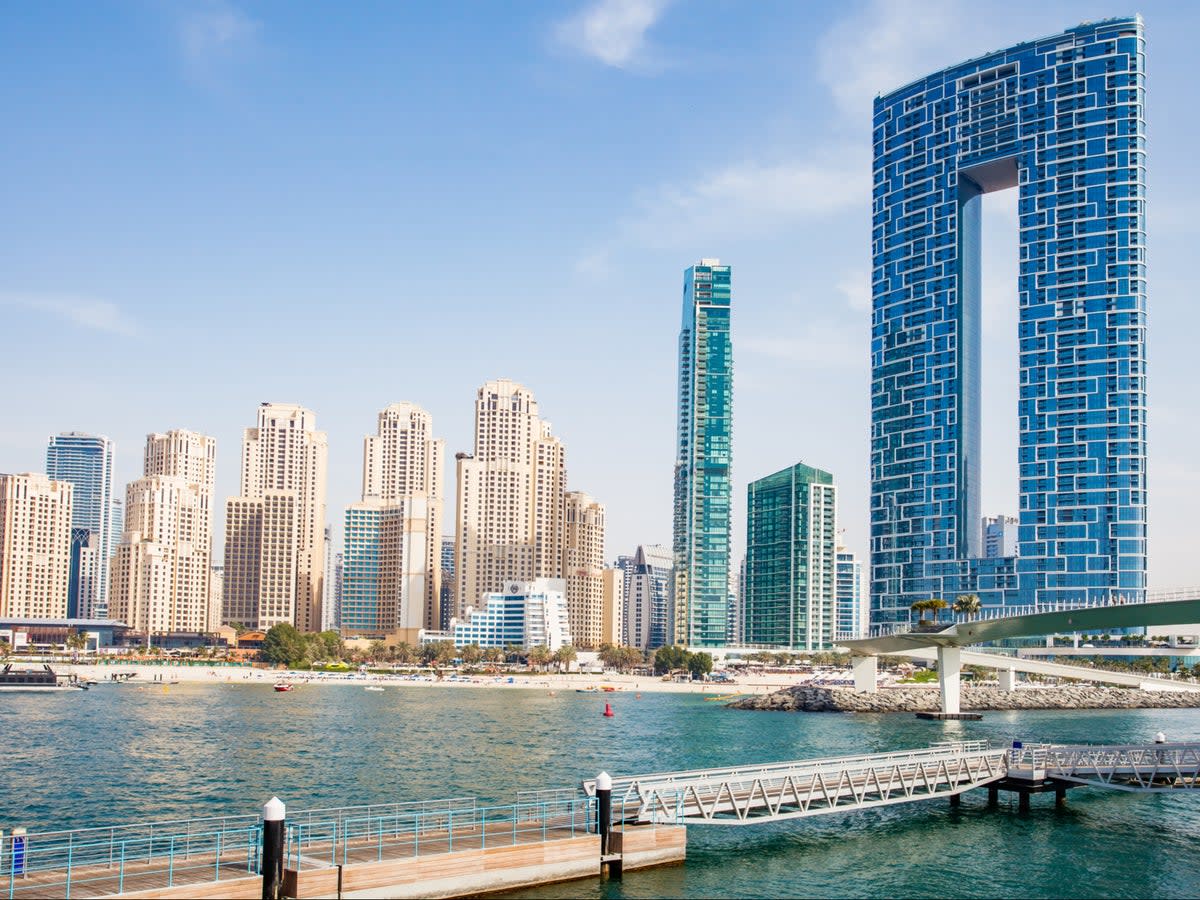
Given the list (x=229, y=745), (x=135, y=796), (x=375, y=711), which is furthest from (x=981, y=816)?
(x=375, y=711)

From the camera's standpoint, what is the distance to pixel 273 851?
128ft

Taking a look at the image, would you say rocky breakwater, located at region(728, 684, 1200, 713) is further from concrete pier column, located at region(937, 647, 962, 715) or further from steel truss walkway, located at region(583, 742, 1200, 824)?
steel truss walkway, located at region(583, 742, 1200, 824)

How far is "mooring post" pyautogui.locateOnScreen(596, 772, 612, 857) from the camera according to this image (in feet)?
155

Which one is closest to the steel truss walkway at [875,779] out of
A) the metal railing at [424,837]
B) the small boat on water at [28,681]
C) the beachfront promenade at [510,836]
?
the beachfront promenade at [510,836]

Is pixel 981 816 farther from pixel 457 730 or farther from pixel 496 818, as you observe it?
pixel 457 730

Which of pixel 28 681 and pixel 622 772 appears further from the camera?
pixel 28 681

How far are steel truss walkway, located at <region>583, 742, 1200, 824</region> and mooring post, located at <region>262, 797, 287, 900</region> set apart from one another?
1521cm

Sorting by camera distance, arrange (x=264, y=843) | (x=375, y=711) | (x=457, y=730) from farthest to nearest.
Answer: (x=375, y=711), (x=457, y=730), (x=264, y=843)

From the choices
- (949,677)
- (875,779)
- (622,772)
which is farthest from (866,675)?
(875,779)

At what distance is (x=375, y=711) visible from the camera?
154625 mm

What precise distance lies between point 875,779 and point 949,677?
9856 centimetres

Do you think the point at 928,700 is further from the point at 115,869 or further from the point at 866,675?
the point at 115,869

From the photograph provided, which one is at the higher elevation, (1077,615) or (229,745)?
(1077,615)

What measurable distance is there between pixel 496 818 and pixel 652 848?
1757cm
